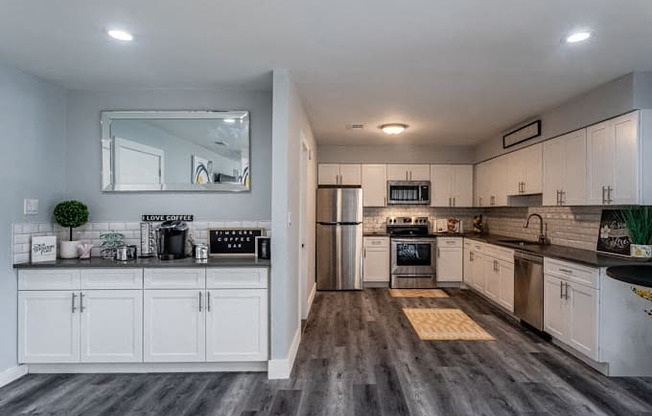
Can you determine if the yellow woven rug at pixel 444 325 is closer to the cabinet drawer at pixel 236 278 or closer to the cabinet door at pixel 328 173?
the cabinet drawer at pixel 236 278

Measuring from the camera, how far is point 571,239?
432 centimetres

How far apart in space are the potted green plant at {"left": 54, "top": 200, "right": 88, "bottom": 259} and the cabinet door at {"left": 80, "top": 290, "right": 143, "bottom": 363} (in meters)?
0.53

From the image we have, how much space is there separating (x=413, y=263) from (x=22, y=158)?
5.17 meters

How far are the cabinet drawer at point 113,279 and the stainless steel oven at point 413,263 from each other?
4130 millimetres

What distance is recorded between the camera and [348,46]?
2607 mm

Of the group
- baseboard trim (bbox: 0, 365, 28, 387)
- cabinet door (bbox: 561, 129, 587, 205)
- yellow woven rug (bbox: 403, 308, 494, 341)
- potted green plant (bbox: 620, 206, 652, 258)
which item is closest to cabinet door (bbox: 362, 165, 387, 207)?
yellow woven rug (bbox: 403, 308, 494, 341)

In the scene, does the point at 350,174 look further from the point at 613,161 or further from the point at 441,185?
the point at 613,161

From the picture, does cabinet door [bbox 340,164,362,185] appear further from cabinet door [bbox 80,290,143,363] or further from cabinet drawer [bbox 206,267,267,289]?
cabinet door [bbox 80,290,143,363]

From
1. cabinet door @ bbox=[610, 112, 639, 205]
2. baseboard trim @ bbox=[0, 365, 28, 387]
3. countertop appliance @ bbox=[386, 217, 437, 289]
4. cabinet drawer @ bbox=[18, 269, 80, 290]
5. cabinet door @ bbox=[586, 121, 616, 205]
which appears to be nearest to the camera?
baseboard trim @ bbox=[0, 365, 28, 387]

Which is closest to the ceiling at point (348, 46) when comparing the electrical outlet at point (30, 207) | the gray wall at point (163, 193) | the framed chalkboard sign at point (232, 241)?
the gray wall at point (163, 193)

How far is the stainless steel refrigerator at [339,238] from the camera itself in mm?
5957

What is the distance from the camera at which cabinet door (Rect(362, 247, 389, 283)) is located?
6.23 metres

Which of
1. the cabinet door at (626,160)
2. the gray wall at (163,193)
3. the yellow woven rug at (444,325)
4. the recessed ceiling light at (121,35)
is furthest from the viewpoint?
the yellow woven rug at (444,325)

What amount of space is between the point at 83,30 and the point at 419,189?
523 cm
